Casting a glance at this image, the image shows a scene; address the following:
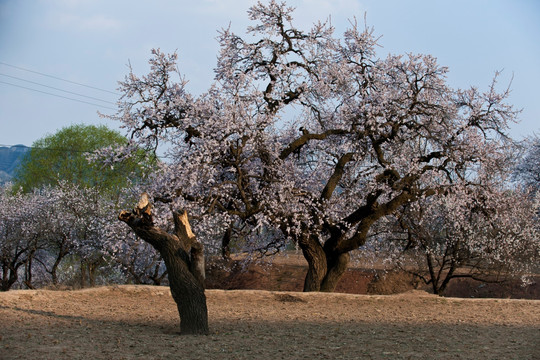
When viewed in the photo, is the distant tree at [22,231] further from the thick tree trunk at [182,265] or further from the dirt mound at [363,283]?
the thick tree trunk at [182,265]

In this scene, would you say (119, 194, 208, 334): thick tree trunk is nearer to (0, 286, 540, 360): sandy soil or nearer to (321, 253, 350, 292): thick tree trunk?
(0, 286, 540, 360): sandy soil

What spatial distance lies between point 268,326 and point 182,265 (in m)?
1.81

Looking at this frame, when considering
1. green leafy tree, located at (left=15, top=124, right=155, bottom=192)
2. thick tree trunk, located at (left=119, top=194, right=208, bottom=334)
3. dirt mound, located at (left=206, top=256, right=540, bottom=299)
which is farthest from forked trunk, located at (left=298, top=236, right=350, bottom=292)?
green leafy tree, located at (left=15, top=124, right=155, bottom=192)

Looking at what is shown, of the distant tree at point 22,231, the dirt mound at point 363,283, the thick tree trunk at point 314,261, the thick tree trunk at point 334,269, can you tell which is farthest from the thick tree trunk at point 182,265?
the distant tree at point 22,231

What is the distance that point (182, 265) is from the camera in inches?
335

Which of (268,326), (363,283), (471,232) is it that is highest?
(471,232)

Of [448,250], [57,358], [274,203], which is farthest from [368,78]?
[57,358]

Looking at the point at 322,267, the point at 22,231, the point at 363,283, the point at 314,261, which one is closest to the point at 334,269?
the point at 322,267

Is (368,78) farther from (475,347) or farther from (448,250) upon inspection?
(475,347)

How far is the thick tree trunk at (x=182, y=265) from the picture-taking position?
8273 millimetres

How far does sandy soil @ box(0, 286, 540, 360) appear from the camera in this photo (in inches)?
279

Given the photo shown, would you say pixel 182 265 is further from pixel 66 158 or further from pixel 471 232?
pixel 66 158

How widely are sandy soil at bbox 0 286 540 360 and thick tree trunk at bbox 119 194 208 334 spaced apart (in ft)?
1.19

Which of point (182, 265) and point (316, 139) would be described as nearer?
point (182, 265)
